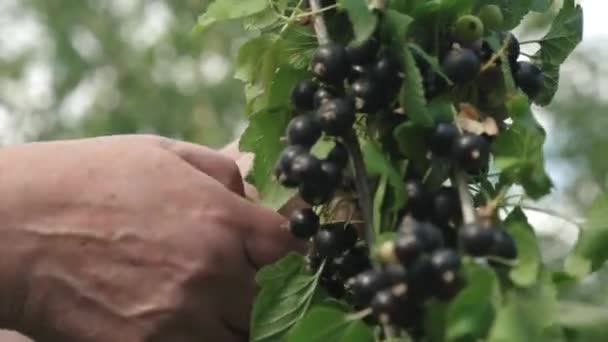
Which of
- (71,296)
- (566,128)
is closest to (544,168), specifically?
(71,296)

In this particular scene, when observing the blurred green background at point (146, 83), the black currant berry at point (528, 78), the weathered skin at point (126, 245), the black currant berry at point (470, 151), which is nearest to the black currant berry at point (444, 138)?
the black currant berry at point (470, 151)

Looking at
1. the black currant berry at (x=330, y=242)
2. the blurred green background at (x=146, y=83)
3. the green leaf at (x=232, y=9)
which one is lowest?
the blurred green background at (x=146, y=83)

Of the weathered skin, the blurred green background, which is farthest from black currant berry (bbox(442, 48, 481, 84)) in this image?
the blurred green background

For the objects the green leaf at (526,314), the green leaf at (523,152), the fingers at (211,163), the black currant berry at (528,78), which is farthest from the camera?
the fingers at (211,163)

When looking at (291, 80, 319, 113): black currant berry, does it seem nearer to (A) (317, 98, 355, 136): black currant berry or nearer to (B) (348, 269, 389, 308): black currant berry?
(A) (317, 98, 355, 136): black currant berry

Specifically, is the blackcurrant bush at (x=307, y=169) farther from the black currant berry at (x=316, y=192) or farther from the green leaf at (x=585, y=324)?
the green leaf at (x=585, y=324)

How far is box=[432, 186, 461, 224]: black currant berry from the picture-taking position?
0.74 m

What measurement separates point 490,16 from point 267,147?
0.19 m

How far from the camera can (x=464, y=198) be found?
29.6 inches

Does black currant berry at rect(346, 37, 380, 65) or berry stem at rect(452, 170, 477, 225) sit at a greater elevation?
black currant berry at rect(346, 37, 380, 65)

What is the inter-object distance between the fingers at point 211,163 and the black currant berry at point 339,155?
0.78 feet

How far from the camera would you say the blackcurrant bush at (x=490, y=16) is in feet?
2.87

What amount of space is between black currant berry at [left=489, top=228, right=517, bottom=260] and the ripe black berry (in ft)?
0.53

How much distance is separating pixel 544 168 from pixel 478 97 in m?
0.10
